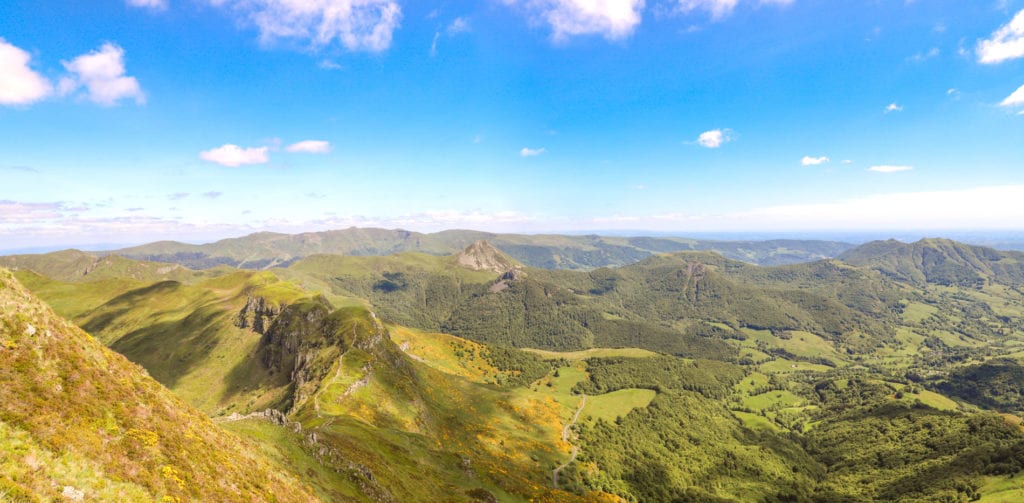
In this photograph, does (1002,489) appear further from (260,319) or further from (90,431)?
(260,319)

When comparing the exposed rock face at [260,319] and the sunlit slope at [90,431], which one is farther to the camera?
the exposed rock face at [260,319]

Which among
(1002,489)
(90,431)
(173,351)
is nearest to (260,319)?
(173,351)

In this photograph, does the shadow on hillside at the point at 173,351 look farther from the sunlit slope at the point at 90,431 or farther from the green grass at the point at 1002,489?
the green grass at the point at 1002,489

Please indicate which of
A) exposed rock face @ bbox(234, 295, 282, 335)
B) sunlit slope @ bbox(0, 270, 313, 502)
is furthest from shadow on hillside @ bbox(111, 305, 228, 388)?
sunlit slope @ bbox(0, 270, 313, 502)

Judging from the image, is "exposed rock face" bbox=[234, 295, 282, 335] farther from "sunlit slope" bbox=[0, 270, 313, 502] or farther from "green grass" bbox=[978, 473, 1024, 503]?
"green grass" bbox=[978, 473, 1024, 503]

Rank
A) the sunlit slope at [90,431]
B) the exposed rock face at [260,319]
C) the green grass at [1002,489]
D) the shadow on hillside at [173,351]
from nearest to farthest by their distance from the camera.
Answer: the sunlit slope at [90,431] → the green grass at [1002,489] → the shadow on hillside at [173,351] → the exposed rock face at [260,319]

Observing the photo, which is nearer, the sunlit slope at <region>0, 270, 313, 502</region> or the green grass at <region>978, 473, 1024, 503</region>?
the sunlit slope at <region>0, 270, 313, 502</region>

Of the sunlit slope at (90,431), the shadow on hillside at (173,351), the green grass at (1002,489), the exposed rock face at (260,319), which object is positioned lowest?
the green grass at (1002,489)

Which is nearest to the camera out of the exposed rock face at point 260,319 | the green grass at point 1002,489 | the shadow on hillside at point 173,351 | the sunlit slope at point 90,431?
the sunlit slope at point 90,431

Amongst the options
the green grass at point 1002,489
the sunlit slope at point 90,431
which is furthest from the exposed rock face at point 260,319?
the green grass at point 1002,489
